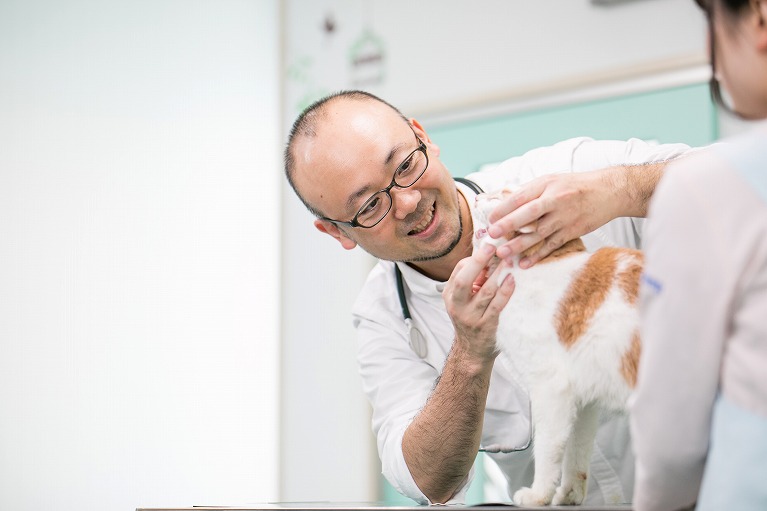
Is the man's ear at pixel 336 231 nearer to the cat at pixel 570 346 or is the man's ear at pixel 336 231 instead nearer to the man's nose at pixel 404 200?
the man's nose at pixel 404 200

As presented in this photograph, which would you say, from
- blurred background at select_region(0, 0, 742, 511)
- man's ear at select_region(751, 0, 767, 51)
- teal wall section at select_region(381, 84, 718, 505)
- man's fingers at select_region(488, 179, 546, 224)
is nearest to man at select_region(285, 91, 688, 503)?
man's fingers at select_region(488, 179, 546, 224)

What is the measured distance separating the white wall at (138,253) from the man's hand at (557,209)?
1.57 meters

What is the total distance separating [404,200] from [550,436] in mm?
536

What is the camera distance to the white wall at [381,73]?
8.34ft

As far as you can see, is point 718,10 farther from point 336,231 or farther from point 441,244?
point 336,231

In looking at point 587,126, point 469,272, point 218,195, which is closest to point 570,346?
point 469,272

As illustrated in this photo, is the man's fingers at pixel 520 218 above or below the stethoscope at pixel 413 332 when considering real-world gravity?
above

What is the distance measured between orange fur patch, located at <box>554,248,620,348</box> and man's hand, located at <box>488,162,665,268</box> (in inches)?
2.6

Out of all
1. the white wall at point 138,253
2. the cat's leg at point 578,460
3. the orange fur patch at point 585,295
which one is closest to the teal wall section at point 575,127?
the white wall at point 138,253

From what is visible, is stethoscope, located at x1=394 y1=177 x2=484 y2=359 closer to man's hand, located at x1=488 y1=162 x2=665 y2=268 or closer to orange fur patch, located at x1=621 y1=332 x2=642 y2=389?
man's hand, located at x1=488 y1=162 x2=665 y2=268

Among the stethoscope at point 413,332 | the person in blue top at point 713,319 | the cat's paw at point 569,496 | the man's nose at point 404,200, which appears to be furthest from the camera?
the stethoscope at point 413,332

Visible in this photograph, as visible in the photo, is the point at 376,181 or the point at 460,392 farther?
the point at 376,181

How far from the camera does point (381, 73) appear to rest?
3041mm

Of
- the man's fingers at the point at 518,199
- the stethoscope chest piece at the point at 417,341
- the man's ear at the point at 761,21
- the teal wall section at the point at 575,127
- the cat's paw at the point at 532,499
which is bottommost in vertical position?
the cat's paw at the point at 532,499
